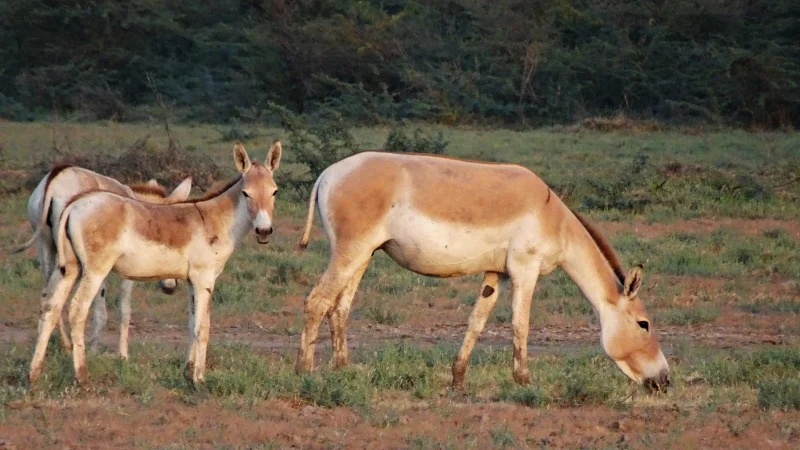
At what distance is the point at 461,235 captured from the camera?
8.55m

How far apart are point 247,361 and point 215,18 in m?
27.7

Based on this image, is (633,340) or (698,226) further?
(698,226)

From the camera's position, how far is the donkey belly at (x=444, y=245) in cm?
851

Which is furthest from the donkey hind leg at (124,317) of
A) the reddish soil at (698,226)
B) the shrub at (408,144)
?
the shrub at (408,144)

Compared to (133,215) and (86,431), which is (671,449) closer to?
(86,431)

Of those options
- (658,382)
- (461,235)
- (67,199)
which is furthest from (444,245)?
(67,199)

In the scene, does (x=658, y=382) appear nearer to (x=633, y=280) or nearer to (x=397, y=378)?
(x=633, y=280)

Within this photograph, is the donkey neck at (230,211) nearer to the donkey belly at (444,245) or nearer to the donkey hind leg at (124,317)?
the donkey belly at (444,245)

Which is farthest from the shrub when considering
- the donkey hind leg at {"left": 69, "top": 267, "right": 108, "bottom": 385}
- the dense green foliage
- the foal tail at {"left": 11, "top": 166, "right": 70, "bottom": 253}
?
the donkey hind leg at {"left": 69, "top": 267, "right": 108, "bottom": 385}

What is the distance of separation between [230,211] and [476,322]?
1.86 meters

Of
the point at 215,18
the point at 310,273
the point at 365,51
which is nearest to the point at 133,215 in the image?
the point at 310,273

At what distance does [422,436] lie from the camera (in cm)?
676

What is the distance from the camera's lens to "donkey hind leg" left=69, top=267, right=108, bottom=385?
7.95 meters

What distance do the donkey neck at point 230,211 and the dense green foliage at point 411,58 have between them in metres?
19.7
